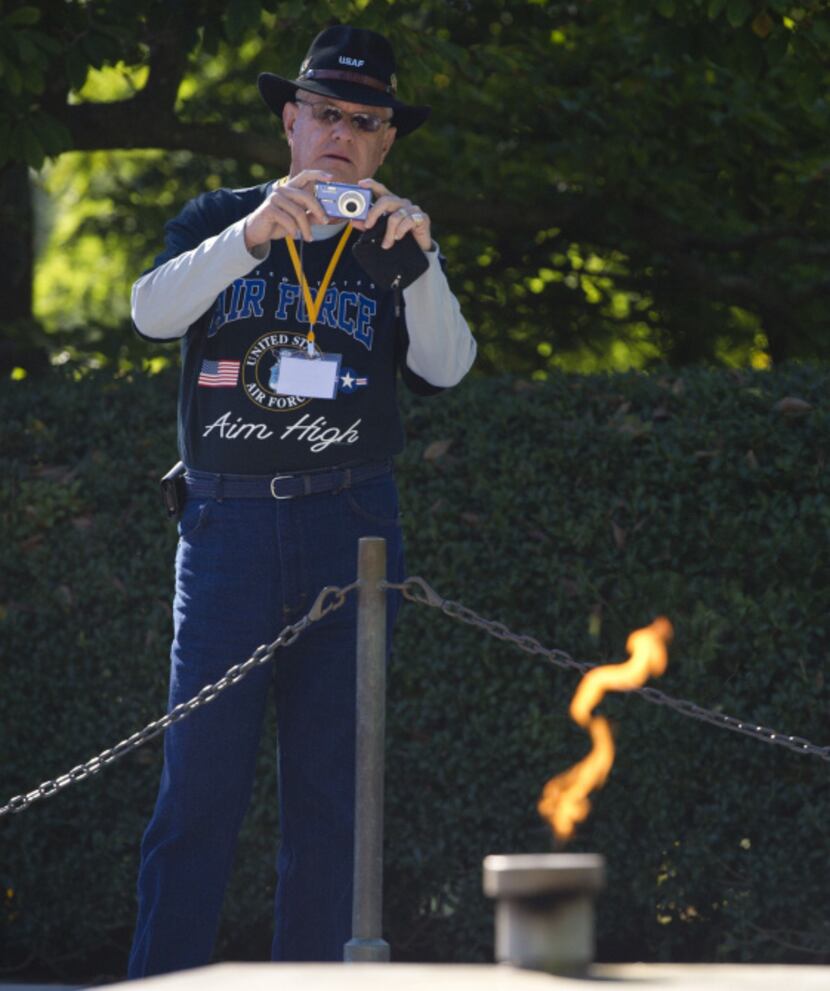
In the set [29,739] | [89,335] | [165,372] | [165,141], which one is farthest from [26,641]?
[165,141]

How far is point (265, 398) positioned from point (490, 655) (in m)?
1.94

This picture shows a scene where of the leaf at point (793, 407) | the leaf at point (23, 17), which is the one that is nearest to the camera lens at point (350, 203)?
the leaf at point (793, 407)

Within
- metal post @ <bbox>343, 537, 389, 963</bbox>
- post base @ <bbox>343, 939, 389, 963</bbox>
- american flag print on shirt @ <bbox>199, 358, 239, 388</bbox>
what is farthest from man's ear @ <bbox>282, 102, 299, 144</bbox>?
post base @ <bbox>343, 939, 389, 963</bbox>

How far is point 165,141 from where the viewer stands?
7895mm

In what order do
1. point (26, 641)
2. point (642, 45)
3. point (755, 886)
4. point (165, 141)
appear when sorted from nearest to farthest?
point (755, 886)
point (26, 641)
point (642, 45)
point (165, 141)

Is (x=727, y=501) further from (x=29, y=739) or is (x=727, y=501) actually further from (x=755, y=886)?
(x=29, y=739)

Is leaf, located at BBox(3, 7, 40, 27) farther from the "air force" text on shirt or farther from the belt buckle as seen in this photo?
the belt buckle

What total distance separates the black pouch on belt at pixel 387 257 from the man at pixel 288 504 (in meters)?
0.04

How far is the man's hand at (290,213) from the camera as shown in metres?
3.96

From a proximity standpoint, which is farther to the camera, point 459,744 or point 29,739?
point 29,739

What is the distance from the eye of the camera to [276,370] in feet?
13.9

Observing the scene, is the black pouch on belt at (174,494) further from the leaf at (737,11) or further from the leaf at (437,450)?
the leaf at (737,11)

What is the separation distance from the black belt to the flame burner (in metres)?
2.03

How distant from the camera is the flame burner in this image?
2244mm
